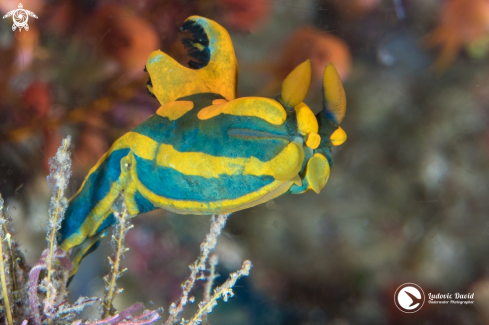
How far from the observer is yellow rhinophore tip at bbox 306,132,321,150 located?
41.6 inches

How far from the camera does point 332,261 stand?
85.5 inches

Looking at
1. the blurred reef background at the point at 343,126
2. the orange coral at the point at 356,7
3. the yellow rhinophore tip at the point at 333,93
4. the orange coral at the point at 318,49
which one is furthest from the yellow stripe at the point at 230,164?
the orange coral at the point at 356,7

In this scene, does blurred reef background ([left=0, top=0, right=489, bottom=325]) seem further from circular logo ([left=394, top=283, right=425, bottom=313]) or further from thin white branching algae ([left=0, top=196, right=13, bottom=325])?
thin white branching algae ([left=0, top=196, right=13, bottom=325])

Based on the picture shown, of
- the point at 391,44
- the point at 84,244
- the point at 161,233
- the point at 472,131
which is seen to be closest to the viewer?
the point at 84,244

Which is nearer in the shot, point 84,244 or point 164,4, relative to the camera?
point 84,244

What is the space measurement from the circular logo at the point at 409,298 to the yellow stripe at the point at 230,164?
167 centimetres

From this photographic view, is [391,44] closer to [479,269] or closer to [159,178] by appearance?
[479,269]

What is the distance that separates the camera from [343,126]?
6.95ft

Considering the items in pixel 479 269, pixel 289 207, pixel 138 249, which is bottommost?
pixel 479 269

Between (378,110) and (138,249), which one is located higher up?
(378,110)

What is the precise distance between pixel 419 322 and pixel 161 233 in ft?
6.64

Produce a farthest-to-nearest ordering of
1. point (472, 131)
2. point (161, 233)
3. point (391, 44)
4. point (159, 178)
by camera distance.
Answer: point (161, 233) < point (391, 44) < point (472, 131) < point (159, 178)

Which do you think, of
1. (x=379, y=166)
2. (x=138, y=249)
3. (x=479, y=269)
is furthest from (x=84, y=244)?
(x=479, y=269)

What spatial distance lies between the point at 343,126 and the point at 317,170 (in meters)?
1.15
